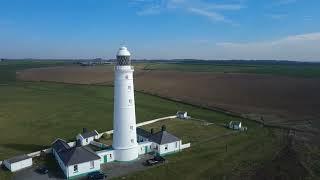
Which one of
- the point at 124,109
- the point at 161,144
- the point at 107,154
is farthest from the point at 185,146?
the point at 124,109

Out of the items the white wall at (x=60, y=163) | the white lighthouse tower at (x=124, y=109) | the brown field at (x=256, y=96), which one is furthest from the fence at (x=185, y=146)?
the brown field at (x=256, y=96)

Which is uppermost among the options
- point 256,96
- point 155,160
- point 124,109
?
point 124,109

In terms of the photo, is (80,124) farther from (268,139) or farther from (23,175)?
(268,139)

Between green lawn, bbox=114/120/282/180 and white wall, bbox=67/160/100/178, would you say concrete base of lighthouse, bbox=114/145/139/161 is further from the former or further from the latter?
green lawn, bbox=114/120/282/180

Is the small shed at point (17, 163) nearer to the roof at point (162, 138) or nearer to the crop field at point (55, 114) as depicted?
the crop field at point (55, 114)

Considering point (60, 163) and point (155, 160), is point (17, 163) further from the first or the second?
point (155, 160)

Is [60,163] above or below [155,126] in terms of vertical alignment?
below
